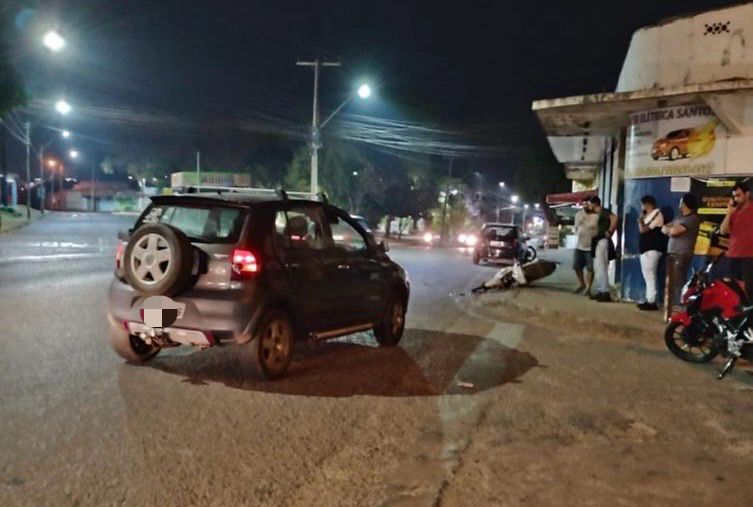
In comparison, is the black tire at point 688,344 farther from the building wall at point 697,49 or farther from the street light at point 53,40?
the street light at point 53,40

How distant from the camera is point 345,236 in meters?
7.93

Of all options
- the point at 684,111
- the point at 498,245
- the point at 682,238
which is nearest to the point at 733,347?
the point at 682,238

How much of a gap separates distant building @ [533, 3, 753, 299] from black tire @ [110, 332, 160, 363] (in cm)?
808

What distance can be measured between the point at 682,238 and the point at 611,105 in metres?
2.76

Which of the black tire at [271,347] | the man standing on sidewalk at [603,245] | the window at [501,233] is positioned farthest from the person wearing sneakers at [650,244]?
the window at [501,233]

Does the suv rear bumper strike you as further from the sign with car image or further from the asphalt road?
the sign with car image

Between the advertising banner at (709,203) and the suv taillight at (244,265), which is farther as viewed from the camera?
the advertising banner at (709,203)

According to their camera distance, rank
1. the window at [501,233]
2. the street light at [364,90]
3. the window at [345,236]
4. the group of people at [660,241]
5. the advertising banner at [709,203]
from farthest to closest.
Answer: the window at [501,233], the street light at [364,90], the advertising banner at [709,203], the group of people at [660,241], the window at [345,236]

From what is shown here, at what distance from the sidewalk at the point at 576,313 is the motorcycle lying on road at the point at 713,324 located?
3.47 feet

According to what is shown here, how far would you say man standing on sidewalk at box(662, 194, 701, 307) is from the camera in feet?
33.1

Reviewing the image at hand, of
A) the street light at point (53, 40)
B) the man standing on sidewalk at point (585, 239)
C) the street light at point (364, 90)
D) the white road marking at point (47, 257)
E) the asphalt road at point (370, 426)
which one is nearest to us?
the asphalt road at point (370, 426)

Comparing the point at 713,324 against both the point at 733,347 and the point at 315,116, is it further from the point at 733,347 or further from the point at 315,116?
the point at 315,116

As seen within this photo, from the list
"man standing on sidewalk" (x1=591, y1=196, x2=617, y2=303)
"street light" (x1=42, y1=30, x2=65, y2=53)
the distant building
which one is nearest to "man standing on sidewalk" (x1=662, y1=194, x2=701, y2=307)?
the distant building

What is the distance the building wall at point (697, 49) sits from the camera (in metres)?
10.6
